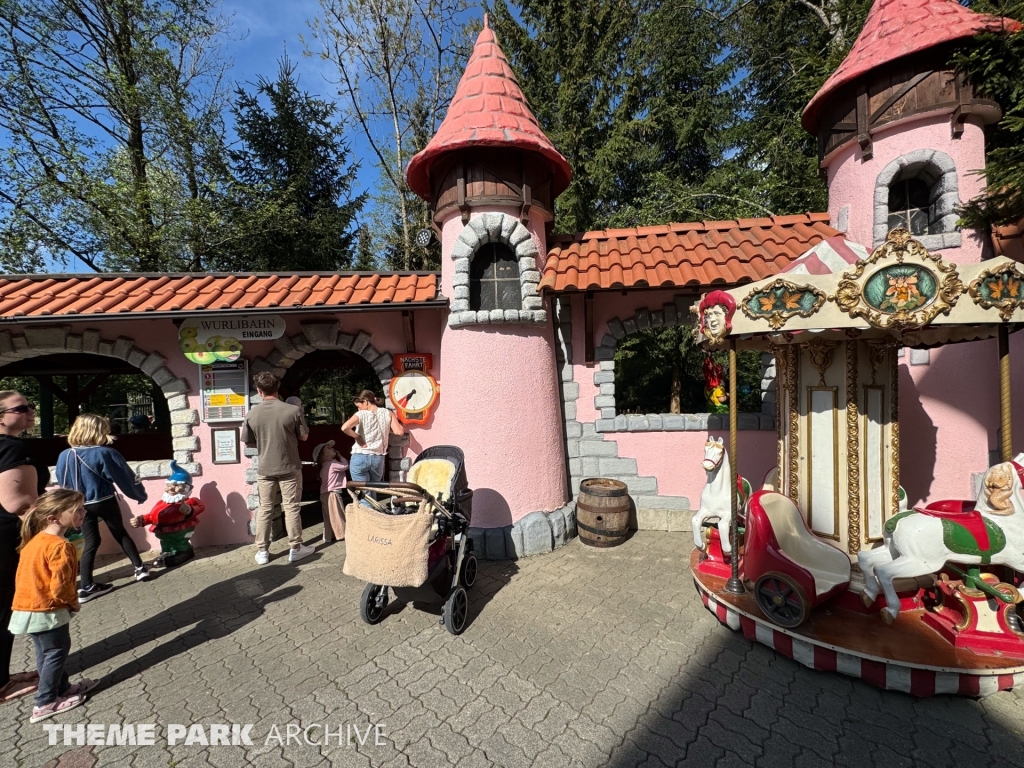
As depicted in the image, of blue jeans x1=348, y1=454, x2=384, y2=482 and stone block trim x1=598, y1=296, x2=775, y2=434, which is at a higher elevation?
stone block trim x1=598, y1=296, x2=775, y2=434

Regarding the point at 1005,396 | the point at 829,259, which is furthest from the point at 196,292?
the point at 1005,396

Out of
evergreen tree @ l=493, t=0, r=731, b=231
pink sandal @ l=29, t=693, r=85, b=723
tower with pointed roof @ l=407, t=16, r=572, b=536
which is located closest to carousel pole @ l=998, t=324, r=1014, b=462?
tower with pointed roof @ l=407, t=16, r=572, b=536

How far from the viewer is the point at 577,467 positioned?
19.0ft

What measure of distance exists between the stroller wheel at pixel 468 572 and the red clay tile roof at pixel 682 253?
10.2ft

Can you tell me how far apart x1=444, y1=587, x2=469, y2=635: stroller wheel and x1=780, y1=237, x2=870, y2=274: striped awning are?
3.65 meters

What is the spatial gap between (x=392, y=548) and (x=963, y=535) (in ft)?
12.8

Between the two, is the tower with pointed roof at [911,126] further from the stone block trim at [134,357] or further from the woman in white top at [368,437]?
the stone block trim at [134,357]

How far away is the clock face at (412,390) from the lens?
560 cm

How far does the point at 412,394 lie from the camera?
18.4ft

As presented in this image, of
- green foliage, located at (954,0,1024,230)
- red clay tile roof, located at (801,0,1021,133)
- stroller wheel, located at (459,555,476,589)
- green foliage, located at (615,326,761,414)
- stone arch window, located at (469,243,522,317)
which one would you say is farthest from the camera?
green foliage, located at (615,326,761,414)

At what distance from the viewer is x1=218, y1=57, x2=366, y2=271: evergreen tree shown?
12344mm

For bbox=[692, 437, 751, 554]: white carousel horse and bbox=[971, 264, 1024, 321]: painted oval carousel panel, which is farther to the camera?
bbox=[692, 437, 751, 554]: white carousel horse

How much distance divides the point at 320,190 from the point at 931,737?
54.9ft

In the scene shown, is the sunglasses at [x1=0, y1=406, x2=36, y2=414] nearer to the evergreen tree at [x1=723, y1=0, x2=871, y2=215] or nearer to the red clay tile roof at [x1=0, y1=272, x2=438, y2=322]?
the red clay tile roof at [x1=0, y1=272, x2=438, y2=322]
